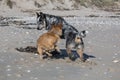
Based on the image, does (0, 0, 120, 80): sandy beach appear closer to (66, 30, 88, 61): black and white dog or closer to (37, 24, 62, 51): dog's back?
(66, 30, 88, 61): black and white dog

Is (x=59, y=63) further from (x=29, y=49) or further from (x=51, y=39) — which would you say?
(x=29, y=49)

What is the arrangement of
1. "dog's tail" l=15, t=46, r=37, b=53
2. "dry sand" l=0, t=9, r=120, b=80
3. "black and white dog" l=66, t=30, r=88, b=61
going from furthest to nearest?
"dog's tail" l=15, t=46, r=37, b=53 < "black and white dog" l=66, t=30, r=88, b=61 < "dry sand" l=0, t=9, r=120, b=80

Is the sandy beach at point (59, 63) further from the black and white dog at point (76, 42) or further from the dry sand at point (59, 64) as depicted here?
the black and white dog at point (76, 42)

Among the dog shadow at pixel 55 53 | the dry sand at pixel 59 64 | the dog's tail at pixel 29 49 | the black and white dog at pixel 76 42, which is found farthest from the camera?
the dog's tail at pixel 29 49

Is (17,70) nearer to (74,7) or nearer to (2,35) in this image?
(2,35)

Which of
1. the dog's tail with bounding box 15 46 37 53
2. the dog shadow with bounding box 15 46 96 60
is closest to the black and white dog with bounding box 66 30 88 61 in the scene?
the dog shadow with bounding box 15 46 96 60

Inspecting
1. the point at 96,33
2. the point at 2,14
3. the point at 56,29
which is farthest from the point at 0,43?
the point at 2,14

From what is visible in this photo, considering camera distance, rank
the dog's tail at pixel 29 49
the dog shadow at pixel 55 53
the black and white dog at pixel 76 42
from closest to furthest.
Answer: the black and white dog at pixel 76 42
the dog shadow at pixel 55 53
the dog's tail at pixel 29 49

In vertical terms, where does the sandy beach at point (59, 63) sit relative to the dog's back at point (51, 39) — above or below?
below

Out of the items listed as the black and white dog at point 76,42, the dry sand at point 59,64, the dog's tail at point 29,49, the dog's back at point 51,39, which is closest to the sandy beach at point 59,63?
the dry sand at point 59,64

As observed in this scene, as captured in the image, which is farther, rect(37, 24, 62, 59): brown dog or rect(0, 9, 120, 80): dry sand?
rect(37, 24, 62, 59): brown dog

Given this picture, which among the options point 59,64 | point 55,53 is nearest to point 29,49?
point 55,53

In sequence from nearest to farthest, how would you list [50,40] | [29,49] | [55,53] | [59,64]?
[59,64], [50,40], [55,53], [29,49]

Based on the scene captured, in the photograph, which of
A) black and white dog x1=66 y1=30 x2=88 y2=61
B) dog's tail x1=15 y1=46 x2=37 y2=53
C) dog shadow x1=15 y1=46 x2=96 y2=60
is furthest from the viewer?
dog's tail x1=15 y1=46 x2=37 y2=53
